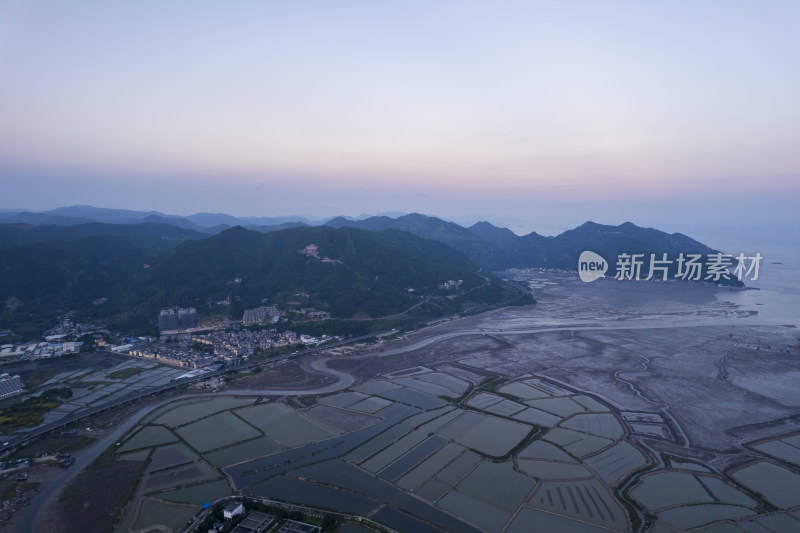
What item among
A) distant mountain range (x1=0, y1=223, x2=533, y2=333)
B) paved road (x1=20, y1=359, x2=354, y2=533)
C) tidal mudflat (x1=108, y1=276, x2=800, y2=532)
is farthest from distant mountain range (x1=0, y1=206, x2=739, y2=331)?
tidal mudflat (x1=108, y1=276, x2=800, y2=532)

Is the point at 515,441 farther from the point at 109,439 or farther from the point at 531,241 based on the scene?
the point at 531,241

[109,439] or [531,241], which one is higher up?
[531,241]

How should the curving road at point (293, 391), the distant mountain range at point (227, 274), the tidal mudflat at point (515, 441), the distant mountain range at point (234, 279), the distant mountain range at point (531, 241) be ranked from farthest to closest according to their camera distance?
the distant mountain range at point (531, 241)
the distant mountain range at point (227, 274)
the distant mountain range at point (234, 279)
the curving road at point (293, 391)
the tidal mudflat at point (515, 441)

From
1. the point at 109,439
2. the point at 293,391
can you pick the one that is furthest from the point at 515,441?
the point at 109,439

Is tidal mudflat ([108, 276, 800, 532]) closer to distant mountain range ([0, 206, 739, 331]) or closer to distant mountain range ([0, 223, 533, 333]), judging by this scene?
distant mountain range ([0, 223, 533, 333])

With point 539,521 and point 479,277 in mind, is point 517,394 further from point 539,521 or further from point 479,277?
point 479,277

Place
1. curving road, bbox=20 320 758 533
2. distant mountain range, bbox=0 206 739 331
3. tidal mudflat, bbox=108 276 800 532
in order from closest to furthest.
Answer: tidal mudflat, bbox=108 276 800 532 < curving road, bbox=20 320 758 533 < distant mountain range, bbox=0 206 739 331

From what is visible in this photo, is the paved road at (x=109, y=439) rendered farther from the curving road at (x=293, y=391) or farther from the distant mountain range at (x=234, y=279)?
the distant mountain range at (x=234, y=279)

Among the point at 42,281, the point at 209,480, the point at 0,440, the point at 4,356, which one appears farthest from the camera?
the point at 42,281

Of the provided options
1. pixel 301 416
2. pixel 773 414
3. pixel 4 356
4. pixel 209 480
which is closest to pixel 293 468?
pixel 209 480

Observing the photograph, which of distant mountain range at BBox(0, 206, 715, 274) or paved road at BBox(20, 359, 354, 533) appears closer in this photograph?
paved road at BBox(20, 359, 354, 533)

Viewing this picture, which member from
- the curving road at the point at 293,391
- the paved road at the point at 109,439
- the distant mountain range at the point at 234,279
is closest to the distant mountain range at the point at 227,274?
the distant mountain range at the point at 234,279
